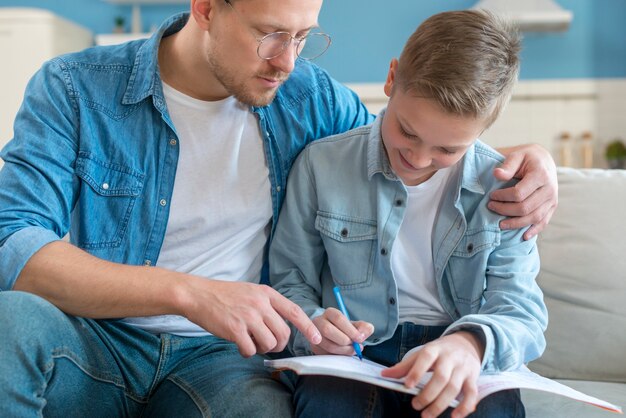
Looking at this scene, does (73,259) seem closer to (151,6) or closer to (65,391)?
(65,391)

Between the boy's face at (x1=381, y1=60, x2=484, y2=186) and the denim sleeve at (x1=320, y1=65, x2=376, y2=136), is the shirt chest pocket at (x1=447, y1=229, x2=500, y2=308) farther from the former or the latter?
the denim sleeve at (x1=320, y1=65, x2=376, y2=136)

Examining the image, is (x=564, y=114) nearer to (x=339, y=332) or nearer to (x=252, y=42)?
(x=252, y=42)

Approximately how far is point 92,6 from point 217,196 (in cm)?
361

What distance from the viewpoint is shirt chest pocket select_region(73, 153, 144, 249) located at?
152 centimetres

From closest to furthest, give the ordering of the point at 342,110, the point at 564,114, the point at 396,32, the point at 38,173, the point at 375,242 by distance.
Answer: the point at 38,173, the point at 375,242, the point at 342,110, the point at 564,114, the point at 396,32

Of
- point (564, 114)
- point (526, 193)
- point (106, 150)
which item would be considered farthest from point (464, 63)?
point (564, 114)

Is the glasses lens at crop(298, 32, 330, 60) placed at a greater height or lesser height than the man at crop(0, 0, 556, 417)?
greater

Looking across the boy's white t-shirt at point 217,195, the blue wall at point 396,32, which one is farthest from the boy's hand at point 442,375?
the blue wall at point 396,32

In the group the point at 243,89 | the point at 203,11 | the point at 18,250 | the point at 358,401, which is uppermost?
A: the point at 203,11

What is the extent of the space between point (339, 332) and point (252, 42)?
0.63 m

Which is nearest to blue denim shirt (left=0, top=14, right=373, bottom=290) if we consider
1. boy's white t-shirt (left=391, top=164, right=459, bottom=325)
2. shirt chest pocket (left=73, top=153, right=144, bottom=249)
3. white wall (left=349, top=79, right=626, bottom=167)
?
shirt chest pocket (left=73, top=153, right=144, bottom=249)

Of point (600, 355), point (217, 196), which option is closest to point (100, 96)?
point (217, 196)

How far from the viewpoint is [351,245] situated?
152 cm

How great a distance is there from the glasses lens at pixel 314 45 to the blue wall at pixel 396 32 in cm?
287
